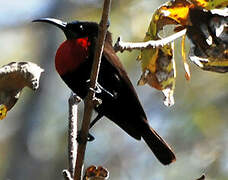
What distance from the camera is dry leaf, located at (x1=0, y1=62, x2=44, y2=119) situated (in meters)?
2.47

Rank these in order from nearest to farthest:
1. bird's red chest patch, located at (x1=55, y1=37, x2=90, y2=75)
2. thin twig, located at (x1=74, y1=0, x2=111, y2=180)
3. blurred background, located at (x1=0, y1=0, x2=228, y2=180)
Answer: thin twig, located at (x1=74, y1=0, x2=111, y2=180)
bird's red chest patch, located at (x1=55, y1=37, x2=90, y2=75)
blurred background, located at (x1=0, y1=0, x2=228, y2=180)

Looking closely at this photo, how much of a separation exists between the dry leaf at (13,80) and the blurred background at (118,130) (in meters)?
3.73

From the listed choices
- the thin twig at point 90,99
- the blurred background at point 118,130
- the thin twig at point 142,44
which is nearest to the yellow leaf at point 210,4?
the thin twig at point 142,44

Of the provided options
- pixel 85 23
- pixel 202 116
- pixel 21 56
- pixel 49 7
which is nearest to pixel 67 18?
pixel 49 7

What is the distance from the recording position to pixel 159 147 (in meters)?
3.68

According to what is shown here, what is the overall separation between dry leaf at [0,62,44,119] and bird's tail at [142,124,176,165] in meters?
1.26

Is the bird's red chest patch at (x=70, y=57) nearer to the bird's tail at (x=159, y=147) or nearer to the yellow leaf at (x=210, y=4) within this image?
the bird's tail at (x=159, y=147)

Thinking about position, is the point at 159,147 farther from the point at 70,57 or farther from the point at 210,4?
the point at 210,4

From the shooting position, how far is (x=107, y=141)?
23.0 ft

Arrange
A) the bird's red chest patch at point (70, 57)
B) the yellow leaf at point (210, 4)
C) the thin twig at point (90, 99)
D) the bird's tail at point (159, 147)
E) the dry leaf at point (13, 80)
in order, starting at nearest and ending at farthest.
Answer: the thin twig at point (90, 99) → the dry leaf at point (13, 80) → the yellow leaf at point (210, 4) → the bird's red chest patch at point (70, 57) → the bird's tail at point (159, 147)

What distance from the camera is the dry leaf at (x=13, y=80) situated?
2471 mm

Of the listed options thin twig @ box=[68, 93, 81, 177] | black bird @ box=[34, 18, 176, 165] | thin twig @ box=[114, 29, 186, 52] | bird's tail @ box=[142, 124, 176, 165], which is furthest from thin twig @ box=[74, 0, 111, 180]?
bird's tail @ box=[142, 124, 176, 165]

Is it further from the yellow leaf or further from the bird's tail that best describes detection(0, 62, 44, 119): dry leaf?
the bird's tail

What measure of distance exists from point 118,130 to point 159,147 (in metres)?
3.52
